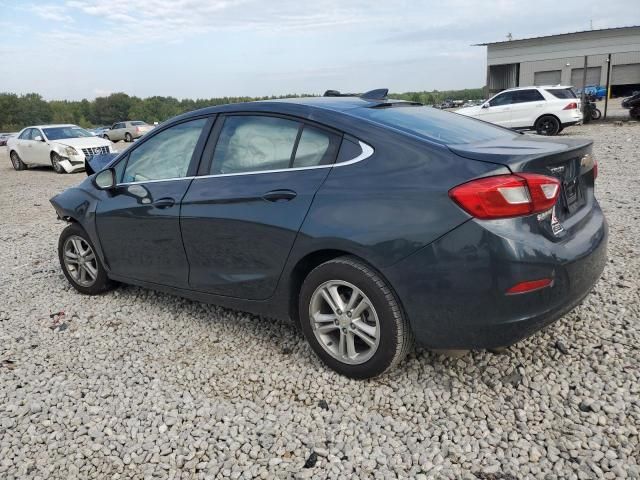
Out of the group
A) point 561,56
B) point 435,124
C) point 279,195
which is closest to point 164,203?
point 279,195

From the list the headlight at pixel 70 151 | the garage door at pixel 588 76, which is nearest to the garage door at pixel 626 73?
the garage door at pixel 588 76

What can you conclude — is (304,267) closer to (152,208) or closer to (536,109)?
(152,208)

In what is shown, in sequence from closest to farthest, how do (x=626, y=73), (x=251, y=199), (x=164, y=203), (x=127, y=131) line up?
(x=251, y=199), (x=164, y=203), (x=626, y=73), (x=127, y=131)

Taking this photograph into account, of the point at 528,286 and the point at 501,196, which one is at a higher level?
the point at 501,196

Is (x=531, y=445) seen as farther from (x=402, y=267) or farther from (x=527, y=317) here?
(x=402, y=267)

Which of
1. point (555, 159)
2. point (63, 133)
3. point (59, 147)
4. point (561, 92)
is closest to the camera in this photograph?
point (555, 159)

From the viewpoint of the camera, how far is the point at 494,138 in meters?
3.07

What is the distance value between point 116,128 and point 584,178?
38052mm

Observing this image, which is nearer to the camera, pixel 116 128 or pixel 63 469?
pixel 63 469

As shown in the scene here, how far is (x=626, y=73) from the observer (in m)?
34.3

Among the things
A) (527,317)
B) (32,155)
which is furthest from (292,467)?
(32,155)

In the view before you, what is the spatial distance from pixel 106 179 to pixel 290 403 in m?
2.50

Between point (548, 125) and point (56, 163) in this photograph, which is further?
point (548, 125)

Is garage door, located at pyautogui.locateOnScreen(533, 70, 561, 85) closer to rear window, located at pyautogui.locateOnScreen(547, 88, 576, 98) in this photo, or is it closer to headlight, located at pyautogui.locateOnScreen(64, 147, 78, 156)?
rear window, located at pyautogui.locateOnScreen(547, 88, 576, 98)
